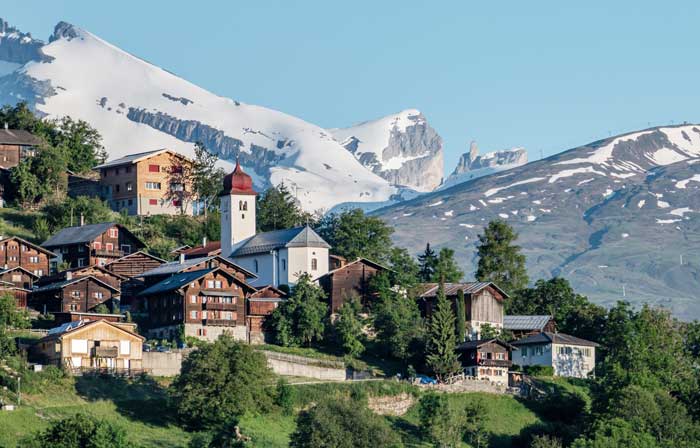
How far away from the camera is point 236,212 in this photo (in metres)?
118

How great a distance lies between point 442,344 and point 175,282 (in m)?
17.0

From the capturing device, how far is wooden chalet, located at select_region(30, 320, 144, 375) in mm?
86562

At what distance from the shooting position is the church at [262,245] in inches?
4363

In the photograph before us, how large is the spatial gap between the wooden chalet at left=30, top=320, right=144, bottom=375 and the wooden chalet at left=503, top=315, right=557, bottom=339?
31404 millimetres

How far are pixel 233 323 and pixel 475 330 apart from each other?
17.2 m

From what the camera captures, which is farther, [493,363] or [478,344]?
[478,344]

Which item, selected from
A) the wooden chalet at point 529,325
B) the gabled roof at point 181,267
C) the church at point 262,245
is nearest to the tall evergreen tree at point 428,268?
the wooden chalet at point 529,325

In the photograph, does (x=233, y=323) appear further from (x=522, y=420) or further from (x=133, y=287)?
(x=522, y=420)

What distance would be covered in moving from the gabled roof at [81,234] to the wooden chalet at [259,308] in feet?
44.2

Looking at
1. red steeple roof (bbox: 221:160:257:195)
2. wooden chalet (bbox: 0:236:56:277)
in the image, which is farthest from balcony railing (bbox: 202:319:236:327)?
red steeple roof (bbox: 221:160:257:195)

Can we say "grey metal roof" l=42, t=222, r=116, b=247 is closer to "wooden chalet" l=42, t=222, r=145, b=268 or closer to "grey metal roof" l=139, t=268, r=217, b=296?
"wooden chalet" l=42, t=222, r=145, b=268

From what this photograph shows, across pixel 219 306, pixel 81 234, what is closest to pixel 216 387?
pixel 219 306

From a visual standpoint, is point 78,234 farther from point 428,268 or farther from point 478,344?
point 478,344

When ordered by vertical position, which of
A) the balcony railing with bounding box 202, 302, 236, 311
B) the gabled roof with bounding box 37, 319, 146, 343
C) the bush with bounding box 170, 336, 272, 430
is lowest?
the bush with bounding box 170, 336, 272, 430
